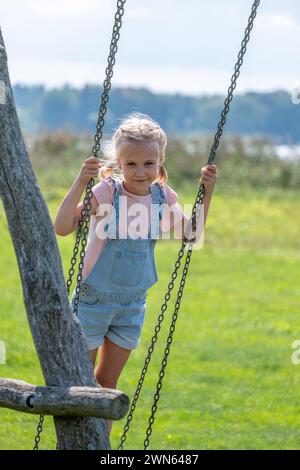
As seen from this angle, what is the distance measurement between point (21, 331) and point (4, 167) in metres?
5.95

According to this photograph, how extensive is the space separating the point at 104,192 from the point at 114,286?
1.36ft

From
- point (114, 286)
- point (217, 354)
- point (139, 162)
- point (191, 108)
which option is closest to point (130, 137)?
point (139, 162)

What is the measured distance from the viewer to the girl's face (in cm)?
462

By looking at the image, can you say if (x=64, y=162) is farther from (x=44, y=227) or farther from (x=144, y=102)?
(x=144, y=102)

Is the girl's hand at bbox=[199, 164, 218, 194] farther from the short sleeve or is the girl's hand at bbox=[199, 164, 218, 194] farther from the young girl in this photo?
the short sleeve

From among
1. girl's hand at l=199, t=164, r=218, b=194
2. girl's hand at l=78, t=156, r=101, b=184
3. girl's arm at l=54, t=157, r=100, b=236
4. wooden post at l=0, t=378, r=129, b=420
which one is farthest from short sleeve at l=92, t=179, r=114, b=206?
wooden post at l=0, t=378, r=129, b=420

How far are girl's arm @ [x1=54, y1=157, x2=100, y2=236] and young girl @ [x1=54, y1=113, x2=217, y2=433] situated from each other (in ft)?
0.56

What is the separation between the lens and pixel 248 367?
8969 millimetres

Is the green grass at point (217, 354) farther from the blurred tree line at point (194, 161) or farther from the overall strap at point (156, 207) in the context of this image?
the blurred tree line at point (194, 161)

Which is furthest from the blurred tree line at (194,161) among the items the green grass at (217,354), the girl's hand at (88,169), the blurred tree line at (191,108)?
the blurred tree line at (191,108)

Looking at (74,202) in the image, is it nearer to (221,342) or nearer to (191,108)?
(221,342)

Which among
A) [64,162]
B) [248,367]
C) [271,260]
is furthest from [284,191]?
[248,367]

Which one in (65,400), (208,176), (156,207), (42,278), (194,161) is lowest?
(194,161)

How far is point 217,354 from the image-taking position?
9.39 meters
